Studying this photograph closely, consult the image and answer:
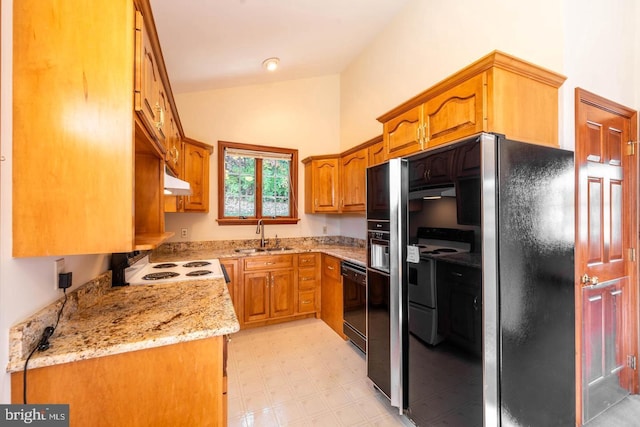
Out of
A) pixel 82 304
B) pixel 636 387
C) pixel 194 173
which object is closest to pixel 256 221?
pixel 194 173

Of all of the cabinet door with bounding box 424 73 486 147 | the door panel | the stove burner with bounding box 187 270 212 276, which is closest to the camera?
the cabinet door with bounding box 424 73 486 147

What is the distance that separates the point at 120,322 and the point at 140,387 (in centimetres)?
30

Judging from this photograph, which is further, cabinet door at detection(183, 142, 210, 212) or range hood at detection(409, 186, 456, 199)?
cabinet door at detection(183, 142, 210, 212)

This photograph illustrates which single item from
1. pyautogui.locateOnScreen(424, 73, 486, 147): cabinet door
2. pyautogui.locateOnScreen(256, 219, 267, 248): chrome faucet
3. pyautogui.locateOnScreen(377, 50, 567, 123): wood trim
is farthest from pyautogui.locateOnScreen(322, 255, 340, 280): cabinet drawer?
pyautogui.locateOnScreen(377, 50, 567, 123): wood trim

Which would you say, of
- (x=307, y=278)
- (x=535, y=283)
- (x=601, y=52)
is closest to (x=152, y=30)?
(x=535, y=283)

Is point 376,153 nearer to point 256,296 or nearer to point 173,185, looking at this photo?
point 173,185

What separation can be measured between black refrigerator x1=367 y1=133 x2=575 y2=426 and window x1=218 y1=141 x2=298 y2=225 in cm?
247

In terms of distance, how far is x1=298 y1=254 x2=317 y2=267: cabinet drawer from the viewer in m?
3.34

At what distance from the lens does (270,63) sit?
10.0 ft

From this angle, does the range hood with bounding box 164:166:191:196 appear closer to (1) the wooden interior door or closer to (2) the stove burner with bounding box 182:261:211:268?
(2) the stove burner with bounding box 182:261:211:268

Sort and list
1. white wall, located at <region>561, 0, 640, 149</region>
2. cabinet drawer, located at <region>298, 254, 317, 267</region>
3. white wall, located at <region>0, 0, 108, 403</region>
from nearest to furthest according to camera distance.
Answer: white wall, located at <region>0, 0, 108, 403</region>
white wall, located at <region>561, 0, 640, 149</region>
cabinet drawer, located at <region>298, 254, 317, 267</region>

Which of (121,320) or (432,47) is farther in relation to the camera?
(432,47)

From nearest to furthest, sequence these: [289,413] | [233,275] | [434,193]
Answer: [434,193]
[289,413]
[233,275]

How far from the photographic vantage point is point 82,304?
4.17 feet
